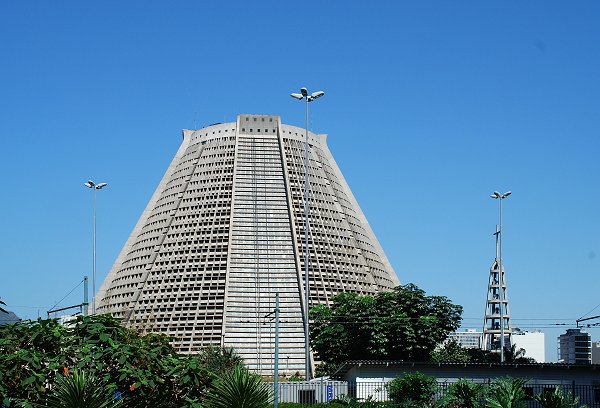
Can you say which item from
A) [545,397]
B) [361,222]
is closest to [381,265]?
[361,222]

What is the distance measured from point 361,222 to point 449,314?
3397 cm

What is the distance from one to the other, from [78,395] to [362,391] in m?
27.2

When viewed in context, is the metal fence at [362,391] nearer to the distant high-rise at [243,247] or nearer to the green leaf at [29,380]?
the green leaf at [29,380]

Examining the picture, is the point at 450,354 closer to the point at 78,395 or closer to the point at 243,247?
the point at 243,247

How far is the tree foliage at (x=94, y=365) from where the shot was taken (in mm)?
23000

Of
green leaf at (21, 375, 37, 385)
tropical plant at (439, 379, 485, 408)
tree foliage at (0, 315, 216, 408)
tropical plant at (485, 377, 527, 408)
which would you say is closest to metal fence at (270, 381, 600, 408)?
tropical plant at (439, 379, 485, 408)

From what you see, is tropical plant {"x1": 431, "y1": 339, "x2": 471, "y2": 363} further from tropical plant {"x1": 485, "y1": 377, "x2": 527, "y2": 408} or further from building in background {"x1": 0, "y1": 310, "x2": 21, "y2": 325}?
tropical plant {"x1": 485, "y1": 377, "x2": 527, "y2": 408}

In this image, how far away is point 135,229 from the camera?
106500 millimetres

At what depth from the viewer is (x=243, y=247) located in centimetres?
9588

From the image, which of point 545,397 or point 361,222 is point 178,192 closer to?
point 361,222

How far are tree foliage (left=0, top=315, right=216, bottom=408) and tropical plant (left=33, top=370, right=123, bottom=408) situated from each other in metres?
1.48

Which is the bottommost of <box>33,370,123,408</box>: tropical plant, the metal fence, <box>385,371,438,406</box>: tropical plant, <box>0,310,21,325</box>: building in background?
the metal fence

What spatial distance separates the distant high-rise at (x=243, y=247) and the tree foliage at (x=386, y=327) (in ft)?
39.4

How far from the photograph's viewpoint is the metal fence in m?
42.3
